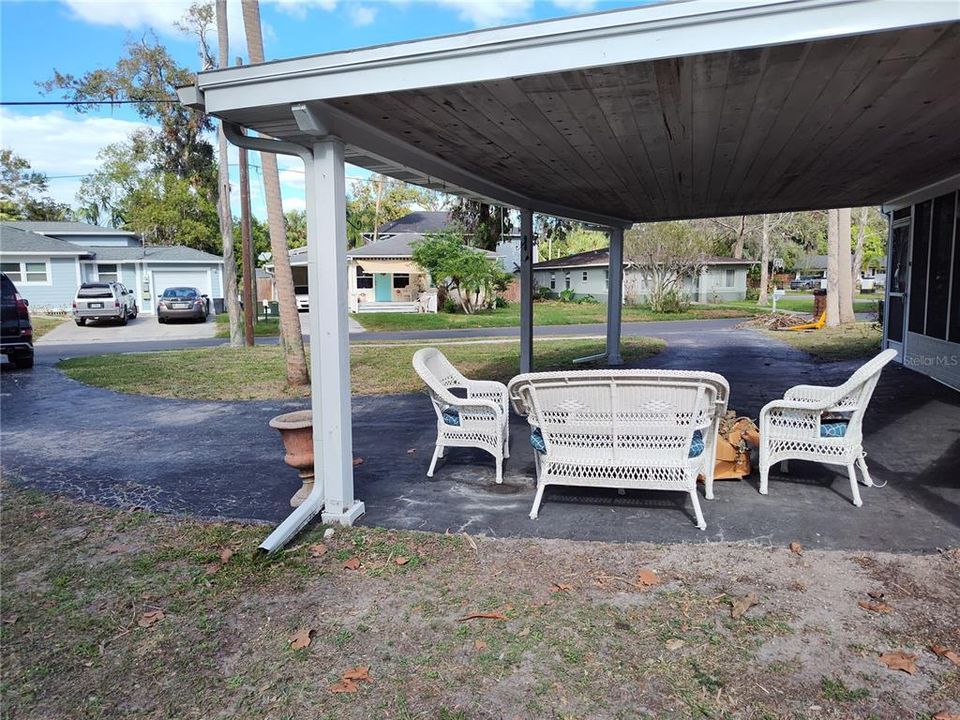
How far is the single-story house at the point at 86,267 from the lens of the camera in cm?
2617

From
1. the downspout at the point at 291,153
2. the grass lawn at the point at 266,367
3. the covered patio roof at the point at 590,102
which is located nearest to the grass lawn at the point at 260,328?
the grass lawn at the point at 266,367

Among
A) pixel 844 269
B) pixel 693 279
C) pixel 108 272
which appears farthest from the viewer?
pixel 693 279

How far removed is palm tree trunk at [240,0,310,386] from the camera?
316 inches

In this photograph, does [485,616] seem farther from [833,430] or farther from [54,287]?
[54,287]

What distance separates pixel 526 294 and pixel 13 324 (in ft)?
31.2

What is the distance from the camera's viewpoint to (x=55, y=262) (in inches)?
1044

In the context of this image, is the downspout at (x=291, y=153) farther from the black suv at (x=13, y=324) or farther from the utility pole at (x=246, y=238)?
the utility pole at (x=246, y=238)

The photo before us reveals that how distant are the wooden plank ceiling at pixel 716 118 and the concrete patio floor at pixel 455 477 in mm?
2402

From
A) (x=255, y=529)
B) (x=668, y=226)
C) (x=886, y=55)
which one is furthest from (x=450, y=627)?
(x=668, y=226)

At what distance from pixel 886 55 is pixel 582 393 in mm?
2168

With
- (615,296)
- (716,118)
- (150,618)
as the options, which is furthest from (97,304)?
(716,118)

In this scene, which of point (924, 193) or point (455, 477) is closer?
Result: point (455, 477)

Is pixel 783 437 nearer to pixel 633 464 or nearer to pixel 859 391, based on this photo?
pixel 859 391

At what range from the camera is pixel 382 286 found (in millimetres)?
30422
